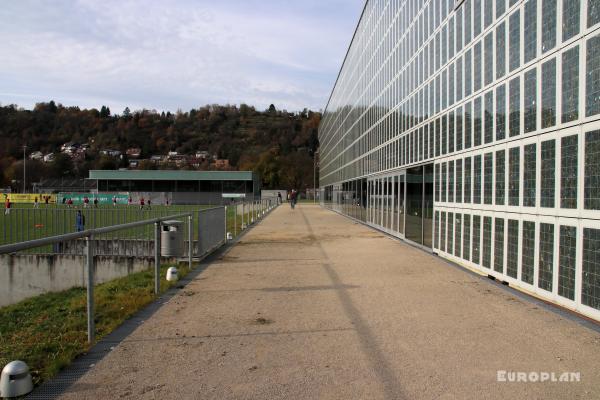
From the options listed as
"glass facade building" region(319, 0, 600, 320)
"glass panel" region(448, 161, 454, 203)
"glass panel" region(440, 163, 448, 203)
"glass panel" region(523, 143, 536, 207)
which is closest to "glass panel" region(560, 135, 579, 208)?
"glass facade building" region(319, 0, 600, 320)

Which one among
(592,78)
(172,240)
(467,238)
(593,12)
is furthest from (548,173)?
(172,240)

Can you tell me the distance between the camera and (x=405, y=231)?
15.9 meters

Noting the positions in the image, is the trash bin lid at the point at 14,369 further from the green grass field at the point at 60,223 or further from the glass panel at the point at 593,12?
the green grass field at the point at 60,223

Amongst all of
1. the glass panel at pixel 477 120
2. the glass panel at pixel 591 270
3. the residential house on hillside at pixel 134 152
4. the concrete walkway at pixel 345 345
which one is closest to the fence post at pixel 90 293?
the concrete walkway at pixel 345 345

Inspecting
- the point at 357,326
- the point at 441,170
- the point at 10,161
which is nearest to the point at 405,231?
the point at 441,170

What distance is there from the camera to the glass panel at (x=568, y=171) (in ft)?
19.7

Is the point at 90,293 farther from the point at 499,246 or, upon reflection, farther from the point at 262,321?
the point at 499,246

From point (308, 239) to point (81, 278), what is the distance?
7086 millimetres

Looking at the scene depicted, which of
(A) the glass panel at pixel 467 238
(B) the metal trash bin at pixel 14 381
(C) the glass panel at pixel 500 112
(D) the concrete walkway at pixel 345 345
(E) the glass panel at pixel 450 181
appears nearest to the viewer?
(B) the metal trash bin at pixel 14 381

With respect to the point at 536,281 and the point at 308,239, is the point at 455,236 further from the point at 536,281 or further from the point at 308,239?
the point at 308,239

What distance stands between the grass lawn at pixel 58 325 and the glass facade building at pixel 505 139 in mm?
5551

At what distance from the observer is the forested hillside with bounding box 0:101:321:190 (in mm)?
112750

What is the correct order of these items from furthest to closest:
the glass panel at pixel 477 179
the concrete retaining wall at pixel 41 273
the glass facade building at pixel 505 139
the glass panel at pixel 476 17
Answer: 1. the concrete retaining wall at pixel 41 273
2. the glass panel at pixel 476 17
3. the glass panel at pixel 477 179
4. the glass facade building at pixel 505 139

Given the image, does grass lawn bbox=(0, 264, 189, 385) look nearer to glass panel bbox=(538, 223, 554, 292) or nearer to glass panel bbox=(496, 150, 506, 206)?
glass panel bbox=(538, 223, 554, 292)
